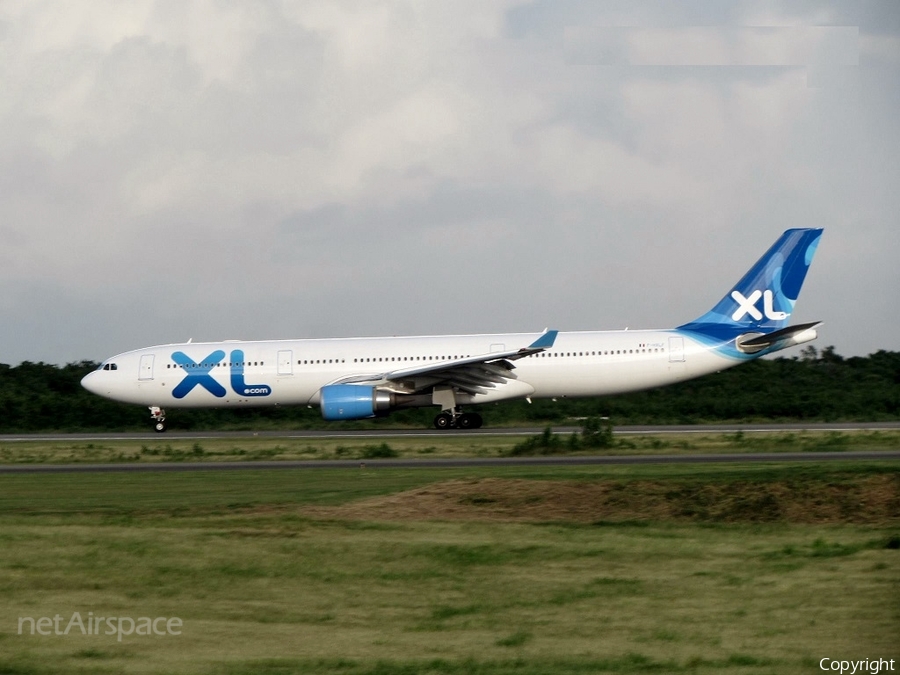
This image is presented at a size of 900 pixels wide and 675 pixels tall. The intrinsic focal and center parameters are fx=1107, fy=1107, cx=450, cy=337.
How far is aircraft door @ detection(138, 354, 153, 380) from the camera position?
3584 cm

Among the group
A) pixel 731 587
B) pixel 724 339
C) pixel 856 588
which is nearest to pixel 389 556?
pixel 731 587

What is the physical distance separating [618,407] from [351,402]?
42.4 feet

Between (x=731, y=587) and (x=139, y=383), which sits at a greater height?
(x=139, y=383)

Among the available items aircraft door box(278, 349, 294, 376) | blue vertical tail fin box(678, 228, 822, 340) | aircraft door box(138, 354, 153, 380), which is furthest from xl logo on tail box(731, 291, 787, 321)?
aircraft door box(138, 354, 153, 380)

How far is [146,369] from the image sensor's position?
3594cm

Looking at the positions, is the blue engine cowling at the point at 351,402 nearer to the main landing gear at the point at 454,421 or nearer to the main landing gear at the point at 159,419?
the main landing gear at the point at 454,421

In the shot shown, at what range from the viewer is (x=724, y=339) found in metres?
33.7

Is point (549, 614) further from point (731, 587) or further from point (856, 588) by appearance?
point (856, 588)

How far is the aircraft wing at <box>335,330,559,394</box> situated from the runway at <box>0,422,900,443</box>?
143 cm

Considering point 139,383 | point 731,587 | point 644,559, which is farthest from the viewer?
point 139,383

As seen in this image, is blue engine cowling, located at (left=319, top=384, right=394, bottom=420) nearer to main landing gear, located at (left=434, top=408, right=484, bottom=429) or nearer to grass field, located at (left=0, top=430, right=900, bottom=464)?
grass field, located at (left=0, top=430, right=900, bottom=464)

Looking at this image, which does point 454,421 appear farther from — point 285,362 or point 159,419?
point 159,419

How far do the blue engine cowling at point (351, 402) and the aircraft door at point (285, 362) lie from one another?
2.60 meters

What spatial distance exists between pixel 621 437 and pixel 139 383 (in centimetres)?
1628
